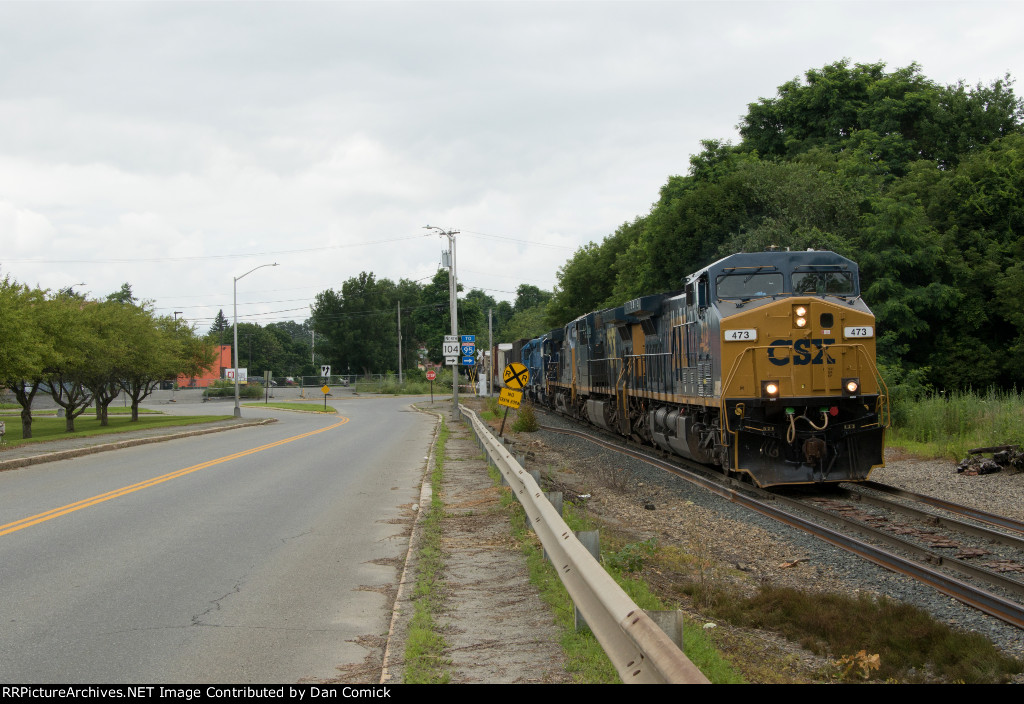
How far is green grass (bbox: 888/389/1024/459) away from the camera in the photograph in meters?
16.8

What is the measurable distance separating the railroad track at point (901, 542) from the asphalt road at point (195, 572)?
492 cm

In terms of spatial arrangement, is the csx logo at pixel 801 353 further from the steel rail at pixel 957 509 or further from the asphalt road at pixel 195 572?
the asphalt road at pixel 195 572

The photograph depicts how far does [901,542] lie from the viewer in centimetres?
913

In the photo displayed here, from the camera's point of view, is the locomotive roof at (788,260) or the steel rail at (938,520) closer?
the steel rail at (938,520)

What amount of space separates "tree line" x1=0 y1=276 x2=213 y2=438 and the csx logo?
78.1 feet

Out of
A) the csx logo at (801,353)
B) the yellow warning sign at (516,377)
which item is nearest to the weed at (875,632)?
the csx logo at (801,353)

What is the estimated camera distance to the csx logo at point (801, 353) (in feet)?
42.6

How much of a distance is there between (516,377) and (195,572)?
15113 millimetres

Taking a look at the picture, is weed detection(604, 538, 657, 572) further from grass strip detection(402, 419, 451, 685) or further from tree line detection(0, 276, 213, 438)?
tree line detection(0, 276, 213, 438)

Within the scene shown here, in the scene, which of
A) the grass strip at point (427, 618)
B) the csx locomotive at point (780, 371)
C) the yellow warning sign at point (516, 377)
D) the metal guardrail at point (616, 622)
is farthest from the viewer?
the yellow warning sign at point (516, 377)

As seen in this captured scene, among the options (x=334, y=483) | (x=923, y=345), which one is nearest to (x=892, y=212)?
(x=923, y=345)

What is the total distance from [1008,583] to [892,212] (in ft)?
84.3

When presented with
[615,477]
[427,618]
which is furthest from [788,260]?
[427,618]

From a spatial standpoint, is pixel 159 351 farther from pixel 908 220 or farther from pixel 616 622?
pixel 616 622
